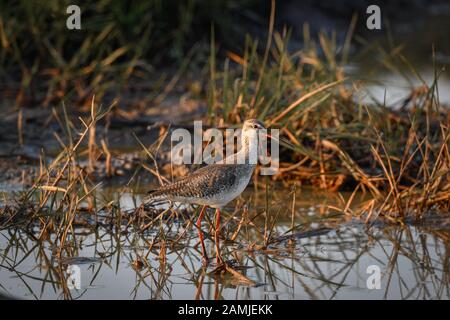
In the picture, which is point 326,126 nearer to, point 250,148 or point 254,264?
point 250,148

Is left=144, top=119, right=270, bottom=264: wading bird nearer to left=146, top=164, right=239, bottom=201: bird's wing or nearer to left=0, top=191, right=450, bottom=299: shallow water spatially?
left=146, top=164, right=239, bottom=201: bird's wing

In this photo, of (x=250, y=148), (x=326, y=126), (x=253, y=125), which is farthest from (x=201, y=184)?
(x=326, y=126)

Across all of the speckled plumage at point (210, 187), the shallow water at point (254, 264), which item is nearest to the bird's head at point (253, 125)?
the speckled plumage at point (210, 187)

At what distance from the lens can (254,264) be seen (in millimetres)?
5598

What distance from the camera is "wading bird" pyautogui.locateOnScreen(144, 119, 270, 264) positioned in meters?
5.71

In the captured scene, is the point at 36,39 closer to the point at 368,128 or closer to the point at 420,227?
the point at 368,128

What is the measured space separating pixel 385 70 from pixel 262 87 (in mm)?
5465

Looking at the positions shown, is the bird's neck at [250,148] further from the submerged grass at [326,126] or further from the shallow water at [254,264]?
the submerged grass at [326,126]

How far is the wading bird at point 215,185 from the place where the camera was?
571cm

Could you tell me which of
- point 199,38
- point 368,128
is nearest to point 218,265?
point 368,128

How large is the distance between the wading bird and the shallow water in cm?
32

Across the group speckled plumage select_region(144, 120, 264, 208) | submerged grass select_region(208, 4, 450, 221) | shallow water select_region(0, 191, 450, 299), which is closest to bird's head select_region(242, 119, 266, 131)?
speckled plumage select_region(144, 120, 264, 208)

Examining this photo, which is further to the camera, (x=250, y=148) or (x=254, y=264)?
(x=250, y=148)

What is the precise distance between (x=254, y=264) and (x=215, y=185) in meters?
0.59
